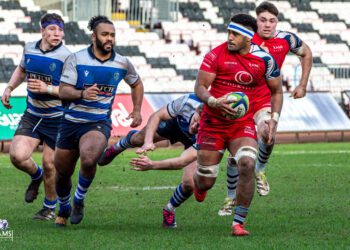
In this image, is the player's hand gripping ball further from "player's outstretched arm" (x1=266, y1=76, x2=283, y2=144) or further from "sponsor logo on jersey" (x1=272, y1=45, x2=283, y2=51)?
"sponsor logo on jersey" (x1=272, y1=45, x2=283, y2=51)

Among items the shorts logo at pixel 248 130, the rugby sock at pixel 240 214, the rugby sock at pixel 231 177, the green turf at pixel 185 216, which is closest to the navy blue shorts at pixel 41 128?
the green turf at pixel 185 216

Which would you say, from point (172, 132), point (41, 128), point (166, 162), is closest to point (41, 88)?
point (41, 128)

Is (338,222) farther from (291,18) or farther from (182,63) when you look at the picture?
(291,18)

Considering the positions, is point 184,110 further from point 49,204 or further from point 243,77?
point 49,204

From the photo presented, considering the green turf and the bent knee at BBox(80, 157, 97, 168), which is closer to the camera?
the green turf

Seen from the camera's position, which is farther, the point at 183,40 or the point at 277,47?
the point at 183,40

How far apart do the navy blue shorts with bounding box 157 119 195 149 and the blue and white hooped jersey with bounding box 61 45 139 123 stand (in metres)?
0.93

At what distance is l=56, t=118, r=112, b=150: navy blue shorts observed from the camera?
36.2ft

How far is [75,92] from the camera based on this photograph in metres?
10.9

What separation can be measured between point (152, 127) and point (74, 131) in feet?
2.75

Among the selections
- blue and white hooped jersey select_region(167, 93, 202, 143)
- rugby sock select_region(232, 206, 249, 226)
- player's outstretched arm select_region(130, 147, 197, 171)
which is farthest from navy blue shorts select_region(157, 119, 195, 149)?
rugby sock select_region(232, 206, 249, 226)

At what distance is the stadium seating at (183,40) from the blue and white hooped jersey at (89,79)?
59.7ft

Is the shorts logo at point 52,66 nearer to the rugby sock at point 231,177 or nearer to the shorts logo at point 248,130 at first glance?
the rugby sock at point 231,177

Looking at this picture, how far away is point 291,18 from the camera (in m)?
41.9
